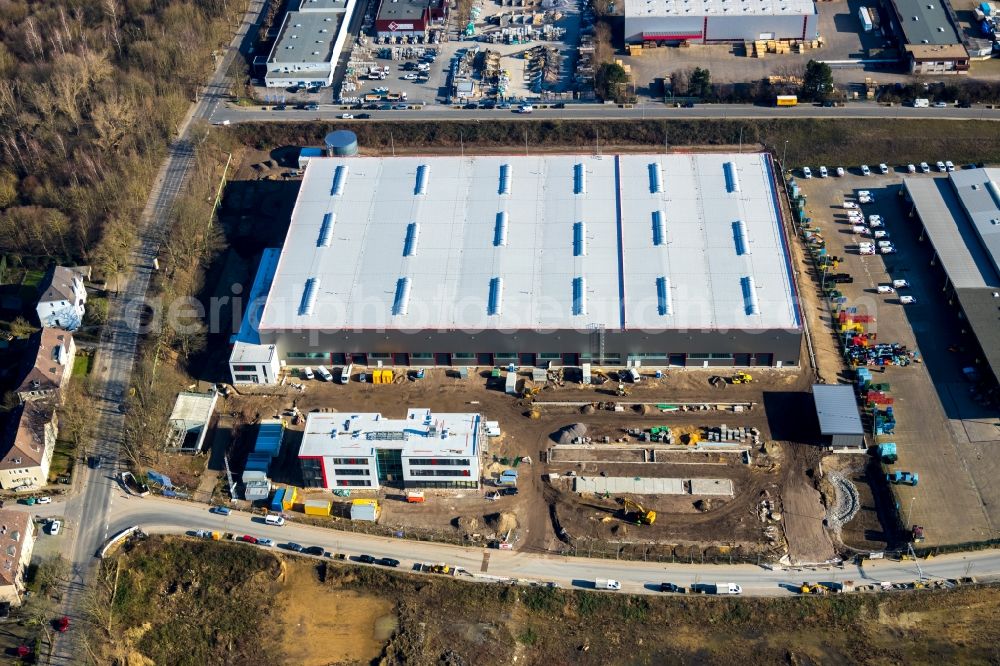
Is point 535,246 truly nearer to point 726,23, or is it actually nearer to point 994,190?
point 994,190

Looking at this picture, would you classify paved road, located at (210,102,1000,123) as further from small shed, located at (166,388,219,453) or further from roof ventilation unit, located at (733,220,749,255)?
small shed, located at (166,388,219,453)

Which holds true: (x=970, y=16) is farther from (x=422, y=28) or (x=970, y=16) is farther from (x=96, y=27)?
(x=96, y=27)

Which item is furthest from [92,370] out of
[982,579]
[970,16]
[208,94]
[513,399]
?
[970,16]

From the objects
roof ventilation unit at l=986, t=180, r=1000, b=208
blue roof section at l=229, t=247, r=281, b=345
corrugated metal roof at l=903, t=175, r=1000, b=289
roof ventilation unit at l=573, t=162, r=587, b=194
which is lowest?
blue roof section at l=229, t=247, r=281, b=345

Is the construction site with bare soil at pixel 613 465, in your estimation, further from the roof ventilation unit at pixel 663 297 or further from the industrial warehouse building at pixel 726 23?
the industrial warehouse building at pixel 726 23

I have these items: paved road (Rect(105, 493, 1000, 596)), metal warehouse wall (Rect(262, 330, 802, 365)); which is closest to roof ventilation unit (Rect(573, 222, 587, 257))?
metal warehouse wall (Rect(262, 330, 802, 365))
